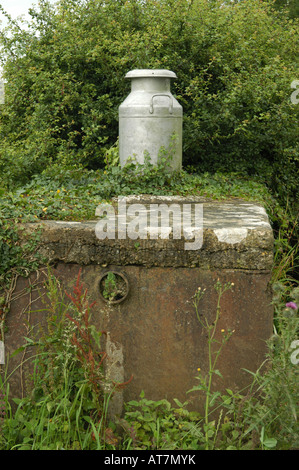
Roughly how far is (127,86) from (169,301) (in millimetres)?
3888

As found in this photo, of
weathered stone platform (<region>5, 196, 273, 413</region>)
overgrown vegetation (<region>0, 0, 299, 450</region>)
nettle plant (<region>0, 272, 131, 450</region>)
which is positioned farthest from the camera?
overgrown vegetation (<region>0, 0, 299, 450</region>)

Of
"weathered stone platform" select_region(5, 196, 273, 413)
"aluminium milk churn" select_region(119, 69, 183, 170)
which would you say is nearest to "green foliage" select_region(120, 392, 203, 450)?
"weathered stone platform" select_region(5, 196, 273, 413)

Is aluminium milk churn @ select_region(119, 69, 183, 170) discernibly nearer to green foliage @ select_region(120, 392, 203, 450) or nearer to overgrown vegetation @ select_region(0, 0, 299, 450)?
overgrown vegetation @ select_region(0, 0, 299, 450)

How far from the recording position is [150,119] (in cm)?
485

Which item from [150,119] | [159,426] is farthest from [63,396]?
[150,119]

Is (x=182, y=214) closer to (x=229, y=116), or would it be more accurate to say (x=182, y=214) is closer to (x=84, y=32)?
(x=229, y=116)

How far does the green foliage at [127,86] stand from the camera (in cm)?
598

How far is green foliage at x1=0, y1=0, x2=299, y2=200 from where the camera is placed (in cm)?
598

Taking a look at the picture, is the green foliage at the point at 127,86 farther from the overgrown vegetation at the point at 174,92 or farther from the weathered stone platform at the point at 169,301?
the weathered stone platform at the point at 169,301

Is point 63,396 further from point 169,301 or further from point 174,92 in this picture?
point 174,92

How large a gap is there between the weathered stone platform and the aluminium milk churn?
208 cm

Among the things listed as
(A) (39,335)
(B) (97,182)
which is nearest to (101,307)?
(A) (39,335)

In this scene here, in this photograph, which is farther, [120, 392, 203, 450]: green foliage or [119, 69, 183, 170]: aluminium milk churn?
[119, 69, 183, 170]: aluminium milk churn

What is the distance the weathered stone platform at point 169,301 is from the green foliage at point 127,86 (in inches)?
120
